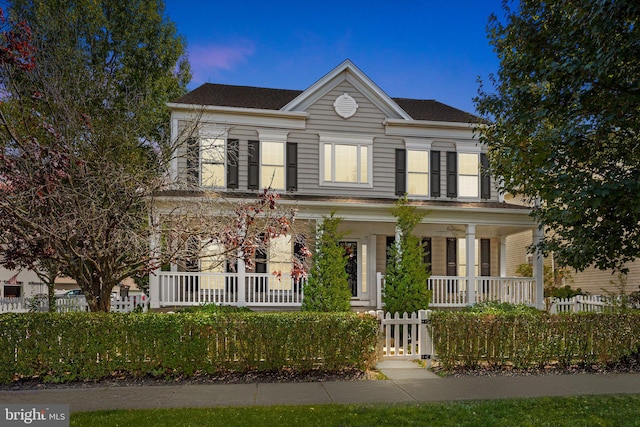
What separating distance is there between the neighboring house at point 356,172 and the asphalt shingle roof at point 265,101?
0.07 metres

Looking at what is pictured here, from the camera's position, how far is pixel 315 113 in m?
15.8

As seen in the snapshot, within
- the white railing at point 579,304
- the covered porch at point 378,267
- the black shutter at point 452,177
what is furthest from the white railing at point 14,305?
the white railing at point 579,304

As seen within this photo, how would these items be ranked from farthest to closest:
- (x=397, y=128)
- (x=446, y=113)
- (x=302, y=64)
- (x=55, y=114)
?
1. (x=302, y=64)
2. (x=446, y=113)
3. (x=397, y=128)
4. (x=55, y=114)

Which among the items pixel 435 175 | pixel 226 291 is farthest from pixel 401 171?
pixel 226 291

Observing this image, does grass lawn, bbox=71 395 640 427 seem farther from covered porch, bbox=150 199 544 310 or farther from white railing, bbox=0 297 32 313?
white railing, bbox=0 297 32 313

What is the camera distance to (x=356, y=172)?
1585cm

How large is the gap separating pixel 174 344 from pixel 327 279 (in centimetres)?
440

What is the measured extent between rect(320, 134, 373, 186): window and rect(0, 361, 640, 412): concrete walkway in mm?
8447

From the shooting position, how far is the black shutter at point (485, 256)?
58.9ft

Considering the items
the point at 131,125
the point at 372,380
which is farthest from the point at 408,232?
the point at 131,125

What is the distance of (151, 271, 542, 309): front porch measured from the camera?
43.9 feet

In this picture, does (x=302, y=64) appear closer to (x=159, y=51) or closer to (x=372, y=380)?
(x=159, y=51)

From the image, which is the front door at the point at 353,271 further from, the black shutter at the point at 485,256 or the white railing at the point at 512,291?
the black shutter at the point at 485,256

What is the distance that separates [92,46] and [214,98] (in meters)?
6.10
